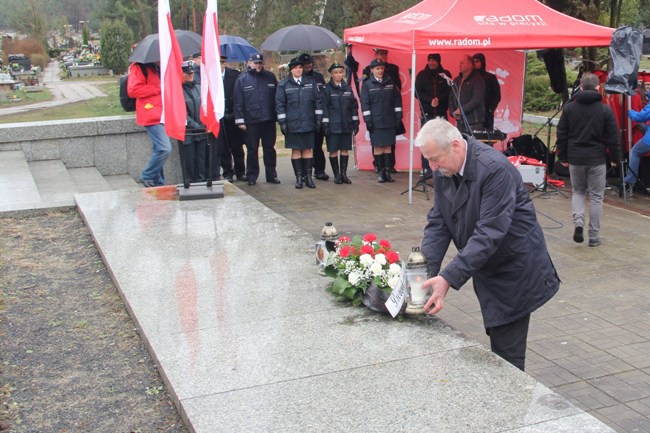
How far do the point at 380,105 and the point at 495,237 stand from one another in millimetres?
8690

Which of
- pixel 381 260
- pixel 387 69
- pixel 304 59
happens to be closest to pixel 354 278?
pixel 381 260

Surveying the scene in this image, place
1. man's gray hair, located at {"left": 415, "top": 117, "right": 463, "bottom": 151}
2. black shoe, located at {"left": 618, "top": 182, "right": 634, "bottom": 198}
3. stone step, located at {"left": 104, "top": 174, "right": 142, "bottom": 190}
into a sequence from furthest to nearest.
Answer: black shoe, located at {"left": 618, "top": 182, "right": 634, "bottom": 198}
stone step, located at {"left": 104, "top": 174, "right": 142, "bottom": 190}
man's gray hair, located at {"left": 415, "top": 117, "right": 463, "bottom": 151}

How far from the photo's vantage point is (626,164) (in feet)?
38.7

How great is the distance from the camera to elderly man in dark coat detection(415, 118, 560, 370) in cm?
387

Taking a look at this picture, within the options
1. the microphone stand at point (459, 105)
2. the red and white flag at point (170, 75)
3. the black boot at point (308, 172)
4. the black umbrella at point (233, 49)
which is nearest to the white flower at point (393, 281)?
the red and white flag at point (170, 75)

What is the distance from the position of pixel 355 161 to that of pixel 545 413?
1053cm

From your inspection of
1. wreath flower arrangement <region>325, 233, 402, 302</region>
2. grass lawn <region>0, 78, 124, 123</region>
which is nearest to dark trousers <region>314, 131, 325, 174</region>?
wreath flower arrangement <region>325, 233, 402, 302</region>

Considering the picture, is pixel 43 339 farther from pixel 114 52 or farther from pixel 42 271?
pixel 114 52

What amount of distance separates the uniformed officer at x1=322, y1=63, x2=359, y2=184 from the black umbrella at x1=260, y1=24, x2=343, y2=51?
828mm

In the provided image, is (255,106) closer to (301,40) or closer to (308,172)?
(308,172)

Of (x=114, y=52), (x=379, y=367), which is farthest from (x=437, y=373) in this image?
(x=114, y=52)

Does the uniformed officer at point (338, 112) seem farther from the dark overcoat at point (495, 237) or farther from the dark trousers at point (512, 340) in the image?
the dark trousers at point (512, 340)

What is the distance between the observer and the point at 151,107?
10.5 m

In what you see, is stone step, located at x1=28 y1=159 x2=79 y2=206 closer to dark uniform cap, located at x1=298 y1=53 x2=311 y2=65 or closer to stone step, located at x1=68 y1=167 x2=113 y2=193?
stone step, located at x1=68 y1=167 x2=113 y2=193
